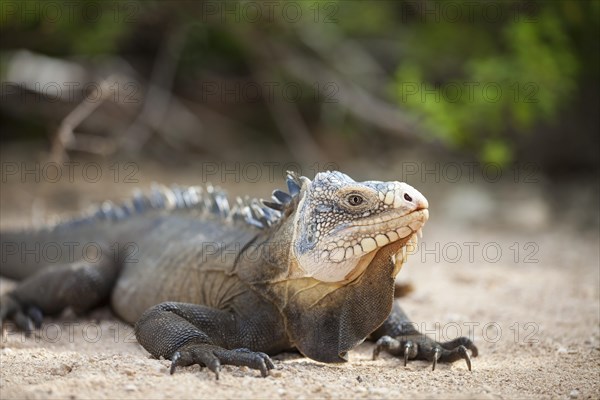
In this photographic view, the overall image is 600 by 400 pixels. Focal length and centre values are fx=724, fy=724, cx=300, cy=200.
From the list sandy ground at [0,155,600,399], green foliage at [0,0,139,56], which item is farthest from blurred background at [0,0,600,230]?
sandy ground at [0,155,600,399]

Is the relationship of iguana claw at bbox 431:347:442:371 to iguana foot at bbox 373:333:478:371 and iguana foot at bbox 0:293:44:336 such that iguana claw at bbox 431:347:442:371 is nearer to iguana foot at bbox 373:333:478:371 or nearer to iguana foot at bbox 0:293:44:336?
iguana foot at bbox 373:333:478:371

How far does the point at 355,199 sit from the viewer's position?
16.4 ft

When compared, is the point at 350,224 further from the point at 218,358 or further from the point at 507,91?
the point at 507,91

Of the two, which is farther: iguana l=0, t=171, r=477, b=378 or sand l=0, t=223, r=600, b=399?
iguana l=0, t=171, r=477, b=378

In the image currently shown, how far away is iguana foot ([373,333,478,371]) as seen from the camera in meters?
5.59

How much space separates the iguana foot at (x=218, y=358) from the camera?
15.9ft

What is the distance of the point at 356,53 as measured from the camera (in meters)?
14.2

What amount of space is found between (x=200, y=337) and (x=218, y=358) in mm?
324

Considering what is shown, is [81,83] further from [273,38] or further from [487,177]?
[487,177]

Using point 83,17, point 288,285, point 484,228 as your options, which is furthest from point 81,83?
point 288,285

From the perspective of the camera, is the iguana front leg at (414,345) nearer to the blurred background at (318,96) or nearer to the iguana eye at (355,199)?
the iguana eye at (355,199)

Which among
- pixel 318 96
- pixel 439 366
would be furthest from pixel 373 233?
pixel 318 96

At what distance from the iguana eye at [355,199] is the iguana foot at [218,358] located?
1218 mm

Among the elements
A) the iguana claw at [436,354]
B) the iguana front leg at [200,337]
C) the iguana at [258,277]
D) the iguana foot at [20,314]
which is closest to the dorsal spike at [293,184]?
the iguana at [258,277]
